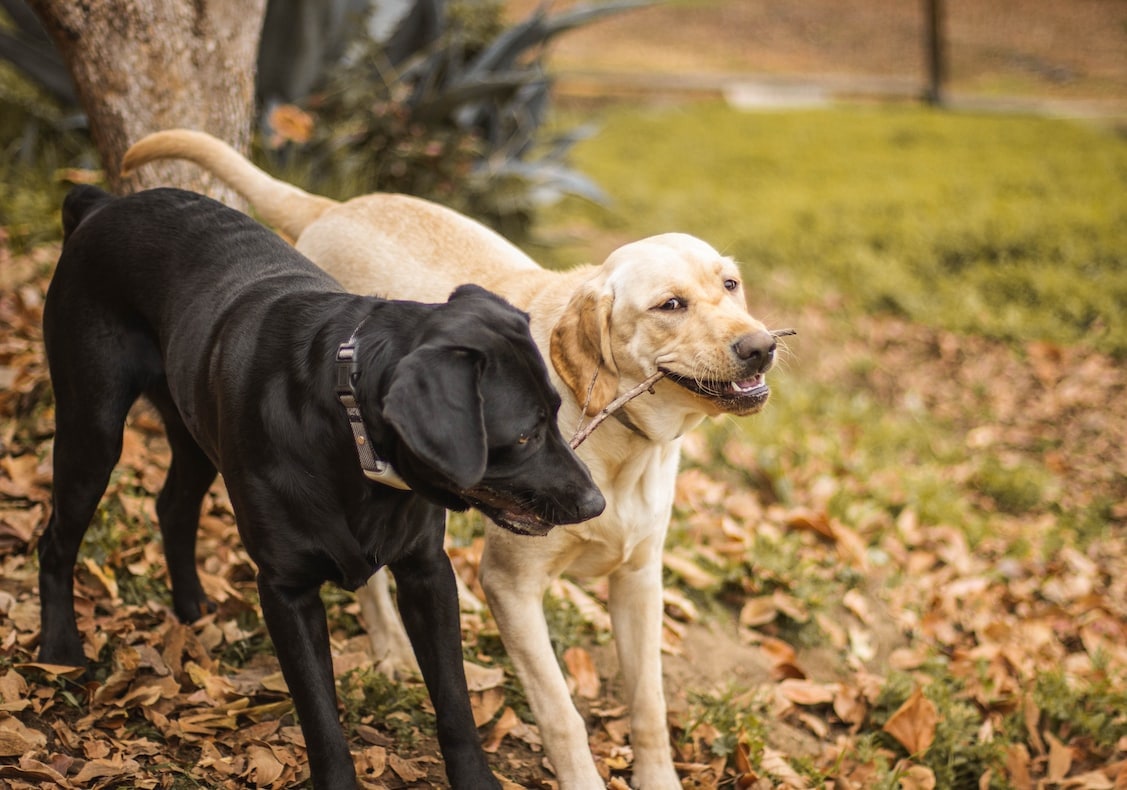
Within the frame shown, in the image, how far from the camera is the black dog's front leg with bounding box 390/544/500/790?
9.08 ft

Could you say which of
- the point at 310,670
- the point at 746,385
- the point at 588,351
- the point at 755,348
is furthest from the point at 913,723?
the point at 310,670

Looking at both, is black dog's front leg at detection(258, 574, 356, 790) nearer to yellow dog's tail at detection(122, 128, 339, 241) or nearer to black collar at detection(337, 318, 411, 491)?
black collar at detection(337, 318, 411, 491)

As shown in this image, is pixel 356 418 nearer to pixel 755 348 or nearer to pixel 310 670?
pixel 310 670

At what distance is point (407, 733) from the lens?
3299 mm

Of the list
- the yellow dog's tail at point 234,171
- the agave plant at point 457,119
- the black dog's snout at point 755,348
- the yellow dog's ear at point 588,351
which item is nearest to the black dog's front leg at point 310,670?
the yellow dog's ear at point 588,351

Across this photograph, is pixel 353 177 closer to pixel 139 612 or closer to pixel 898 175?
pixel 139 612

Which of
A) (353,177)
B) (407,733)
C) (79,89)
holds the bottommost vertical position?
(407,733)

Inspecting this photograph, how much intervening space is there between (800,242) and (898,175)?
2524 mm

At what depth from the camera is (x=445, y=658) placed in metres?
2.80

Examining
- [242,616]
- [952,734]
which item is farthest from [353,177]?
[952,734]

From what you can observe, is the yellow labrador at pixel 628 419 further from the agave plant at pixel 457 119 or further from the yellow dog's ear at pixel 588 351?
the agave plant at pixel 457 119

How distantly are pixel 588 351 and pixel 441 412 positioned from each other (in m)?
0.91

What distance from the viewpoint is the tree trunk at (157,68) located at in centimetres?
392

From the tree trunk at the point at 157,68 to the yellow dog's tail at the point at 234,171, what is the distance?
7.7 inches
